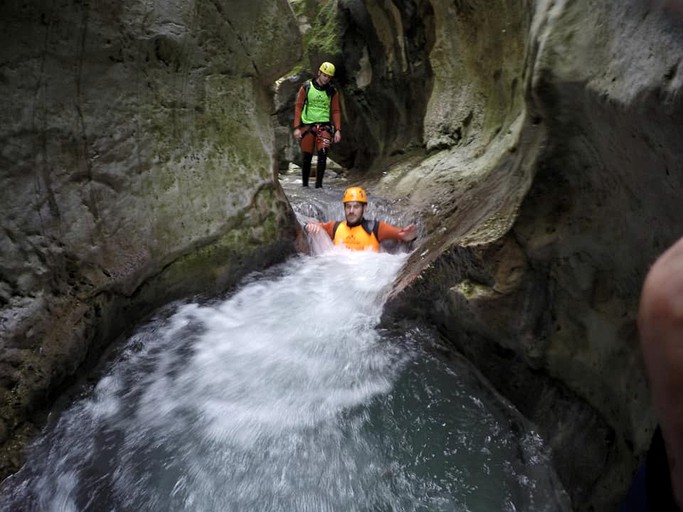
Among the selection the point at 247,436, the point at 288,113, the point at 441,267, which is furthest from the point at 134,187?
the point at 288,113

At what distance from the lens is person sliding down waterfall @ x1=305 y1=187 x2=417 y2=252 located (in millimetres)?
6484

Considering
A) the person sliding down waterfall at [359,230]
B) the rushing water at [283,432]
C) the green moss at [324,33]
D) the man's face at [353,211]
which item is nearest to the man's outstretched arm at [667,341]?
the rushing water at [283,432]

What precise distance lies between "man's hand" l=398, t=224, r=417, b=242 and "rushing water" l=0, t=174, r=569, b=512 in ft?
8.16

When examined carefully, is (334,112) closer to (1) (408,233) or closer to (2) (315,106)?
(2) (315,106)

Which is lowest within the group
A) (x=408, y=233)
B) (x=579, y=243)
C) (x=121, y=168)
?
(x=408, y=233)

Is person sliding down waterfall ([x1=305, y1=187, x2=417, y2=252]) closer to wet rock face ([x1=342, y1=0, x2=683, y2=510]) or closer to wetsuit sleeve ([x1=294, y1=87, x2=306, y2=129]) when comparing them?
wet rock face ([x1=342, y1=0, x2=683, y2=510])

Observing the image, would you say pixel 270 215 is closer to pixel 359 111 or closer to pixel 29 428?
pixel 29 428

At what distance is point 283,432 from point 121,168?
8.06 feet

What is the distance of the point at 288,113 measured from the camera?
17.3 m

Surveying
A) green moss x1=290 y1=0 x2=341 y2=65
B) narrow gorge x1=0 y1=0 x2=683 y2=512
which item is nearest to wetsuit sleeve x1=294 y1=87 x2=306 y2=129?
green moss x1=290 y1=0 x2=341 y2=65

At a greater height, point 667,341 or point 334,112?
point 667,341

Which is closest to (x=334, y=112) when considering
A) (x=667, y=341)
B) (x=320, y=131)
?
(x=320, y=131)

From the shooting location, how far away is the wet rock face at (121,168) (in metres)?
3.03

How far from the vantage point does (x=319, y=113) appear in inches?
371
